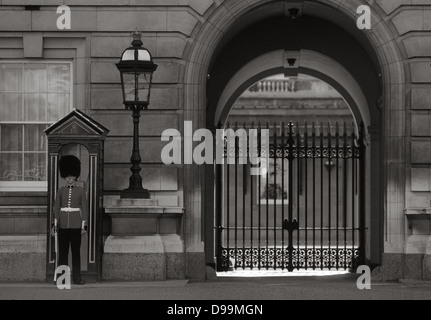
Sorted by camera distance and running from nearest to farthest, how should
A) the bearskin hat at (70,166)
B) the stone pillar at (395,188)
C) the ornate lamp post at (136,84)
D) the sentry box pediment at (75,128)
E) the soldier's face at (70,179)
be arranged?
the soldier's face at (70,179)
the bearskin hat at (70,166)
the sentry box pediment at (75,128)
the ornate lamp post at (136,84)
the stone pillar at (395,188)

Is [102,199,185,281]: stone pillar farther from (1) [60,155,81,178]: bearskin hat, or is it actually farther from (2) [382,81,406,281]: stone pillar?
(2) [382,81,406,281]: stone pillar

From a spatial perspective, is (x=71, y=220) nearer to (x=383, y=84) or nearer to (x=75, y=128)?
(x=75, y=128)

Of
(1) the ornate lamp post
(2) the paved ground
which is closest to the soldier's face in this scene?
(1) the ornate lamp post

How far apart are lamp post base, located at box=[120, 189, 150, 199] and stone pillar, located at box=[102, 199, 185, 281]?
0.23 ft

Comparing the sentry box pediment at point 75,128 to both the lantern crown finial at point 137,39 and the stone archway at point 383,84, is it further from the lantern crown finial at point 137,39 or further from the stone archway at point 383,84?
the stone archway at point 383,84

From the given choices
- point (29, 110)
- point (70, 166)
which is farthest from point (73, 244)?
point (29, 110)

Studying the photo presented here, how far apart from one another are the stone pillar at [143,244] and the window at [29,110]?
165cm

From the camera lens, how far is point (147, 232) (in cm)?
1700

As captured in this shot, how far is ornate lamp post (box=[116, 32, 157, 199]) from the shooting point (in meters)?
16.4

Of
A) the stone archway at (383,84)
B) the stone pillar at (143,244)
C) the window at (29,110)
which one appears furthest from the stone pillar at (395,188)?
the window at (29,110)

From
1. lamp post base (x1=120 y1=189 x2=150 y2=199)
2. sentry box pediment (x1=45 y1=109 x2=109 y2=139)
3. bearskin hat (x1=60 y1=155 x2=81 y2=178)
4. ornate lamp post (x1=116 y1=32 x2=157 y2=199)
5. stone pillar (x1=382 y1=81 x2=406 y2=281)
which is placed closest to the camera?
bearskin hat (x1=60 y1=155 x2=81 y2=178)

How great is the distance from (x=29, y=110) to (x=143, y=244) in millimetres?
2790

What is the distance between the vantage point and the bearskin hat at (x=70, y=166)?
16.1 meters

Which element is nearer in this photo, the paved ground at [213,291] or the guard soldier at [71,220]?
the paved ground at [213,291]
